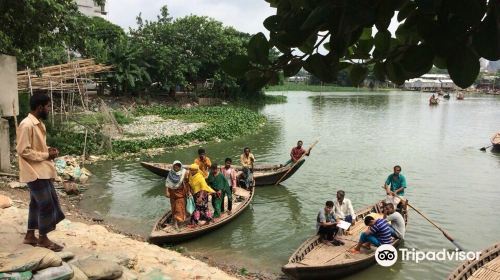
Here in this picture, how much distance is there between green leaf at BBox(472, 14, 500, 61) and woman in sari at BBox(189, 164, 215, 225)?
716cm

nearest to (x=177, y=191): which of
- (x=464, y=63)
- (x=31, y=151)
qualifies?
(x=31, y=151)

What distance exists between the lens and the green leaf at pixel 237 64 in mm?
1475

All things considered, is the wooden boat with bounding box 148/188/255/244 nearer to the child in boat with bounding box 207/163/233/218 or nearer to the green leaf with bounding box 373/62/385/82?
the child in boat with bounding box 207/163/233/218

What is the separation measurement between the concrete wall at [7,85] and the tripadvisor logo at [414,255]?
28.5ft

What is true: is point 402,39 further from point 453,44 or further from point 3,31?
point 3,31

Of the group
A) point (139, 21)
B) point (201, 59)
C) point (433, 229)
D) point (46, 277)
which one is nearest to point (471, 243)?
point (433, 229)

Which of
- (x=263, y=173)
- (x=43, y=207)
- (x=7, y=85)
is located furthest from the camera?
(x=263, y=173)

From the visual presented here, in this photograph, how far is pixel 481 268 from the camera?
5805mm

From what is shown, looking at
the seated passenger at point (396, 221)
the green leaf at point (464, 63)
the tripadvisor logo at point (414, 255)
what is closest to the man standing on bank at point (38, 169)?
the green leaf at point (464, 63)

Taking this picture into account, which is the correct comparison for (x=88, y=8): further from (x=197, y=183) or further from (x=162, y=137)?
(x=197, y=183)

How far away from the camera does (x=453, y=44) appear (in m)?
1.17

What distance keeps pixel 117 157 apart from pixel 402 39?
14.8m

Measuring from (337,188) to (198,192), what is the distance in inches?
225

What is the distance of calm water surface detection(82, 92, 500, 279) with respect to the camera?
8.39m
